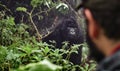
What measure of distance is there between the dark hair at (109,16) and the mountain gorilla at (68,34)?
140 inches

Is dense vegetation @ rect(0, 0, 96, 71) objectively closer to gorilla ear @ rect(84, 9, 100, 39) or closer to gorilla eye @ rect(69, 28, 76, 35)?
gorilla eye @ rect(69, 28, 76, 35)

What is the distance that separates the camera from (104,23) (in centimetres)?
76

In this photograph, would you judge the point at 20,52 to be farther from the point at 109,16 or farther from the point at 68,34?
the point at 109,16

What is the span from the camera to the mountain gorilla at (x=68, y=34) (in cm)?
442

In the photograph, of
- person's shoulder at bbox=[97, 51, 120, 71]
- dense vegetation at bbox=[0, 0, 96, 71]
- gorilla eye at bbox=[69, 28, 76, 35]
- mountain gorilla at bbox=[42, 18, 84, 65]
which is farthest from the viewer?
gorilla eye at bbox=[69, 28, 76, 35]

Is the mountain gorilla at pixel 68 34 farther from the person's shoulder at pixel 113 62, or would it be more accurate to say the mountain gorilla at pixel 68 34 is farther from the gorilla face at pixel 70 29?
the person's shoulder at pixel 113 62

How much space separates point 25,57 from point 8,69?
218 mm

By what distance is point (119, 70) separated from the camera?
2.44 ft

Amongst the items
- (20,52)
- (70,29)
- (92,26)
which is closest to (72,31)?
(70,29)

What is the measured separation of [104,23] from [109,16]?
0.02 meters

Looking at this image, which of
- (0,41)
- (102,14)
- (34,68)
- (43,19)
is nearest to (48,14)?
(43,19)

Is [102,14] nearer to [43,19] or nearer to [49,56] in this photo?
[49,56]

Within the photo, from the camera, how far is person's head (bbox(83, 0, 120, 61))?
0.75 meters

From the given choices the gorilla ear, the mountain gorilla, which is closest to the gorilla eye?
the mountain gorilla
